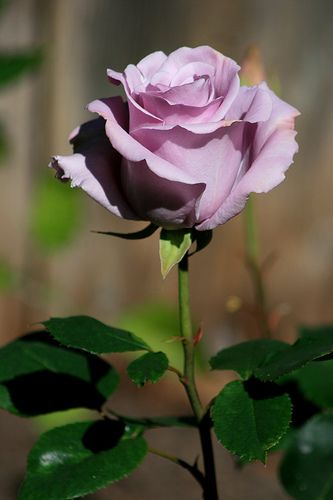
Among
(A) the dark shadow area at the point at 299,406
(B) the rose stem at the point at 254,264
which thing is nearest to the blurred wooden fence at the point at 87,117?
(B) the rose stem at the point at 254,264

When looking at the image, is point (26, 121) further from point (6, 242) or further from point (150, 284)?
point (150, 284)

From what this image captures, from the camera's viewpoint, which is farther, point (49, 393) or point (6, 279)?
point (6, 279)

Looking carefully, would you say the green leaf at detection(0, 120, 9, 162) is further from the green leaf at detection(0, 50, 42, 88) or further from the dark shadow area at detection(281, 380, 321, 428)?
the dark shadow area at detection(281, 380, 321, 428)

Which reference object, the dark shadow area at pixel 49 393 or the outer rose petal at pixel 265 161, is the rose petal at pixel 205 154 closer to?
the outer rose petal at pixel 265 161

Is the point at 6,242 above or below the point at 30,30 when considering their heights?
below

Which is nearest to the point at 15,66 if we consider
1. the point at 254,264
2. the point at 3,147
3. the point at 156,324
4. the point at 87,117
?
the point at 3,147

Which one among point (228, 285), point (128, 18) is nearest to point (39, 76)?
point (128, 18)

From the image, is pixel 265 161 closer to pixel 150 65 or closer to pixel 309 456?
pixel 150 65
